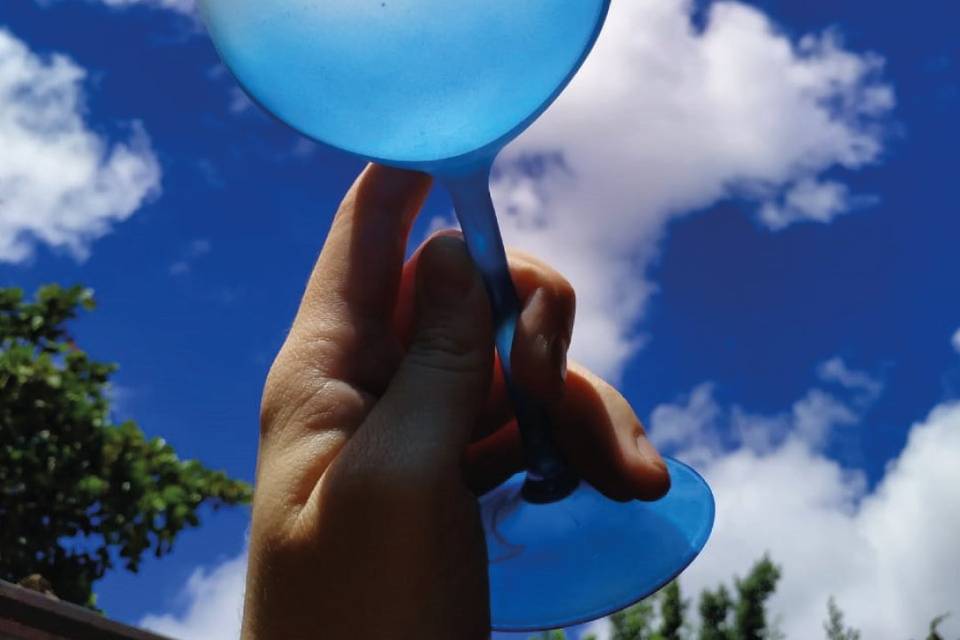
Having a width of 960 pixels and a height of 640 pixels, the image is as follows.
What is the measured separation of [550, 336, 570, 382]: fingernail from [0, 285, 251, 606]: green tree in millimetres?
6555

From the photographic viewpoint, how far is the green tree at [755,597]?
15.3 m

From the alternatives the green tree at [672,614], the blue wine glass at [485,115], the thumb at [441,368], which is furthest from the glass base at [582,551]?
the green tree at [672,614]

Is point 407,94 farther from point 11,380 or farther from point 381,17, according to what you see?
point 11,380

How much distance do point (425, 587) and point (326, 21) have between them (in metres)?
0.83

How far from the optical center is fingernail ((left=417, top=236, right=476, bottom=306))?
180 centimetres

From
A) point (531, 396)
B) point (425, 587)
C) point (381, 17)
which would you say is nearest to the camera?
point (381, 17)

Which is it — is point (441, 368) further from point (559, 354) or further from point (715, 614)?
point (715, 614)

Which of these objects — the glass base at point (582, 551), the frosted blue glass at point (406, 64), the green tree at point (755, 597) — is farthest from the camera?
the green tree at point (755, 597)

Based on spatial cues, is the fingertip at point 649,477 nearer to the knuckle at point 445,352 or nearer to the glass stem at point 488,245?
the glass stem at point 488,245

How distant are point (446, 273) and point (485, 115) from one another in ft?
1.06

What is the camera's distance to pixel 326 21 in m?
1.46

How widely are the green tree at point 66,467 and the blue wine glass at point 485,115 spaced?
20.6 feet

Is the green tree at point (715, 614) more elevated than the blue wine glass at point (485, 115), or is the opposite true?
the green tree at point (715, 614)

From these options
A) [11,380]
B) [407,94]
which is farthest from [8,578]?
[407,94]
